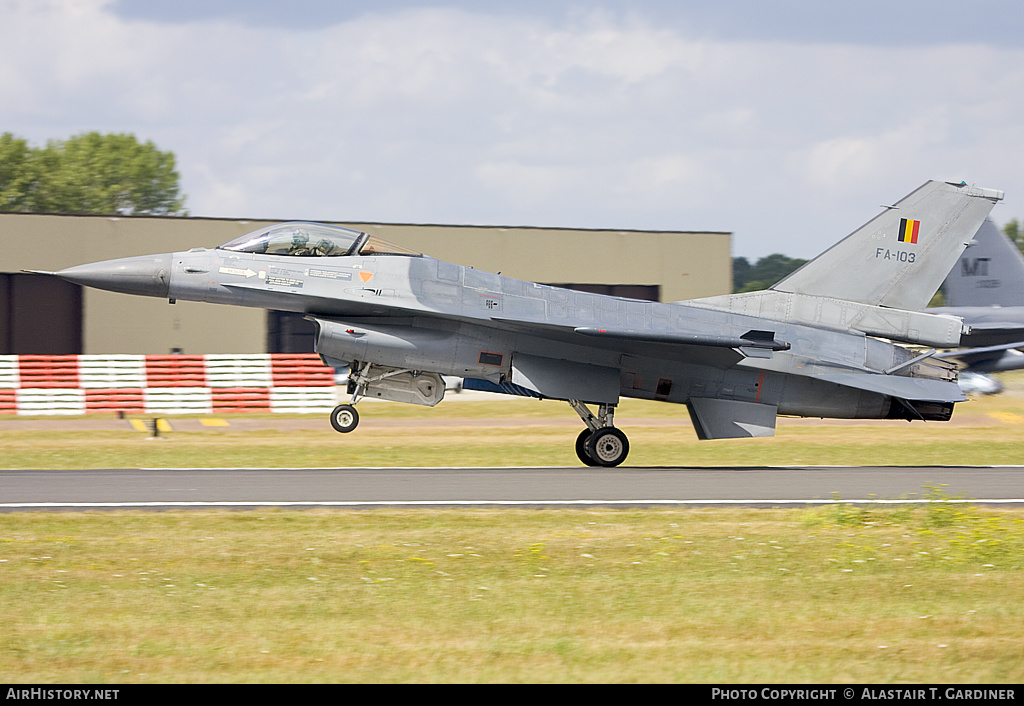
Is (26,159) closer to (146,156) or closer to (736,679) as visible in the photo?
(146,156)

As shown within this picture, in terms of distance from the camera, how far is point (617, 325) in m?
17.5

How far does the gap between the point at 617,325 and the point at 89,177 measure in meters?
80.0

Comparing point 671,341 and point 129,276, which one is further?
point 671,341

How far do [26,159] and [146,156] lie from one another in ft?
32.8

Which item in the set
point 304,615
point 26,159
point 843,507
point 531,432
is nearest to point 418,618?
point 304,615

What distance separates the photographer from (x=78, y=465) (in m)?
17.4

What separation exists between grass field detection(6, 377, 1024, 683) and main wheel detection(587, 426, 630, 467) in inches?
215

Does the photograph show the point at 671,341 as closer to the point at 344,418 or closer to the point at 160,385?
the point at 344,418

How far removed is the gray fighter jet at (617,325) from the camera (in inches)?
651

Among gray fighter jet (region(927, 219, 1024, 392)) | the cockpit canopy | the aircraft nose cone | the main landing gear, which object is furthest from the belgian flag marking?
gray fighter jet (region(927, 219, 1024, 392))

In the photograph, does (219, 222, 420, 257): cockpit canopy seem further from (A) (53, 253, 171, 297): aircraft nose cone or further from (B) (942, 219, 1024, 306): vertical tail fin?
(B) (942, 219, 1024, 306): vertical tail fin

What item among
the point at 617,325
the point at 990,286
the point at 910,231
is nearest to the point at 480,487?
the point at 617,325

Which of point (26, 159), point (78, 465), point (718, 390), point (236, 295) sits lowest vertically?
point (78, 465)

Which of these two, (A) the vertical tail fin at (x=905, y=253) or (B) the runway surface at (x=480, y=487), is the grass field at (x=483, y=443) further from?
(A) the vertical tail fin at (x=905, y=253)
